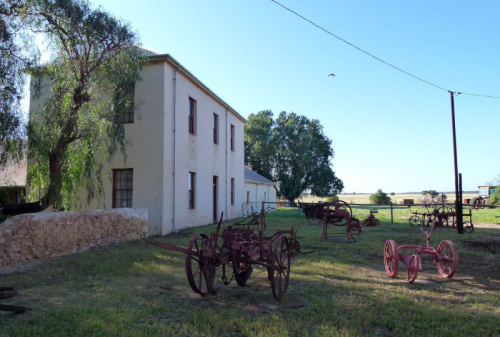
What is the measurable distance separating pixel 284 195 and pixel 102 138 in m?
34.1

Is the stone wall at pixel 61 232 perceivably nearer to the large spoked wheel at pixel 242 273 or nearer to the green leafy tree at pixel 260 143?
the large spoked wheel at pixel 242 273

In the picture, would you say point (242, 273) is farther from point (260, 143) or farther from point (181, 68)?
point (260, 143)

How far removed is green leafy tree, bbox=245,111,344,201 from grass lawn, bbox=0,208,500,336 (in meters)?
35.5

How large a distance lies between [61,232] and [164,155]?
196 inches

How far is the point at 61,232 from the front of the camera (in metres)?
9.12

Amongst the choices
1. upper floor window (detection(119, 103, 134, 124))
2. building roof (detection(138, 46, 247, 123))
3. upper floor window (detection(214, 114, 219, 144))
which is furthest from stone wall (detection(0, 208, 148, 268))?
upper floor window (detection(214, 114, 219, 144))

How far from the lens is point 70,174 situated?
11.8m

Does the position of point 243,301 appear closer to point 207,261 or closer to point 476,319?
point 207,261

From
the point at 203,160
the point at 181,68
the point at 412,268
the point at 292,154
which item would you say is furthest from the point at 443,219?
the point at 292,154

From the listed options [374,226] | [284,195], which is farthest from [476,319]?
[284,195]

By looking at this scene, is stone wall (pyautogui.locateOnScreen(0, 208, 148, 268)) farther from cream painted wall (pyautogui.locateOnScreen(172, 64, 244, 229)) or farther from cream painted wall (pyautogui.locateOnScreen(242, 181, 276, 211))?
cream painted wall (pyautogui.locateOnScreen(242, 181, 276, 211))

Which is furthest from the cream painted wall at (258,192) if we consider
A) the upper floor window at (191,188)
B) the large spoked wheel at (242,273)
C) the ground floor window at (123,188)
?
the large spoked wheel at (242,273)

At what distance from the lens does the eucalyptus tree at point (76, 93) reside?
1062cm

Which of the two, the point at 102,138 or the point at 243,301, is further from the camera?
the point at 102,138
